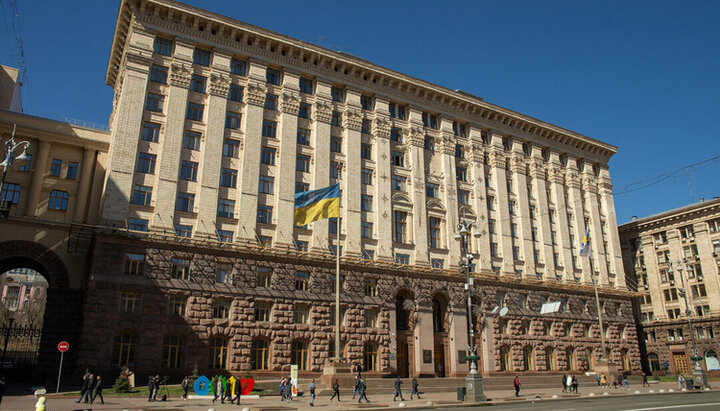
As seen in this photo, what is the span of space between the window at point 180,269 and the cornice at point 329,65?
1998cm

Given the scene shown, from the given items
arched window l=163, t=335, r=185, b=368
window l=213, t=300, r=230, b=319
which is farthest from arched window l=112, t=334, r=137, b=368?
window l=213, t=300, r=230, b=319

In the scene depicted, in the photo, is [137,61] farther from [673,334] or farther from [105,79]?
[673,334]

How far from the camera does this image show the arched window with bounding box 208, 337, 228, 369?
130 ft

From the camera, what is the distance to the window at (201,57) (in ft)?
154

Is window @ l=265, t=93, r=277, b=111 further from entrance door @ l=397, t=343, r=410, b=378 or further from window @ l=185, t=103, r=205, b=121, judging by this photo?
entrance door @ l=397, t=343, r=410, b=378

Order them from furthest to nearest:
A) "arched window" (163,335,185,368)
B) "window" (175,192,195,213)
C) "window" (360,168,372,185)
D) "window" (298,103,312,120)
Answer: "window" (360,168,372,185) → "window" (298,103,312,120) → "window" (175,192,195,213) → "arched window" (163,335,185,368)

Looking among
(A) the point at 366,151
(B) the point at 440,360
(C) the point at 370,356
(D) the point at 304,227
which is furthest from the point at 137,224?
(B) the point at 440,360

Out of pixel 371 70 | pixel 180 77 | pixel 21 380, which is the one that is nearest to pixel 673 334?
pixel 371 70

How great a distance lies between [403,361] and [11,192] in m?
35.7

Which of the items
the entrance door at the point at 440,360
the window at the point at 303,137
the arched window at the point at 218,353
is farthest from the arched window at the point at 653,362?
the arched window at the point at 218,353

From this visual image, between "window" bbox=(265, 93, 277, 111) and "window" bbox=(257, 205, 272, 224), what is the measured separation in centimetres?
975

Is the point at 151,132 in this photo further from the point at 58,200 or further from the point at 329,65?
the point at 329,65

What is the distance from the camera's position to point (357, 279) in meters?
46.9

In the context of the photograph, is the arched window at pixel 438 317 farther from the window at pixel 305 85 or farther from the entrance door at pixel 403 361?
the window at pixel 305 85
